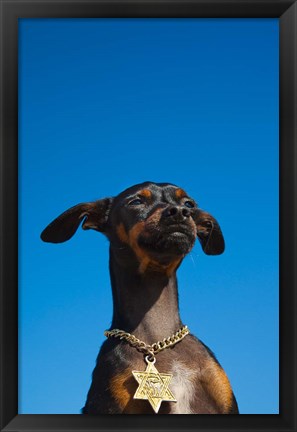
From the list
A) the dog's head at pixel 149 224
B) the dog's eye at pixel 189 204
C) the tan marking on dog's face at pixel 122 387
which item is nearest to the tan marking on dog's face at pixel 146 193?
the dog's head at pixel 149 224

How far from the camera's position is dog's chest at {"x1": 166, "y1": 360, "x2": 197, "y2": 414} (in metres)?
11.0

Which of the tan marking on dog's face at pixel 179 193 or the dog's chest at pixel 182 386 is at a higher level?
the tan marking on dog's face at pixel 179 193

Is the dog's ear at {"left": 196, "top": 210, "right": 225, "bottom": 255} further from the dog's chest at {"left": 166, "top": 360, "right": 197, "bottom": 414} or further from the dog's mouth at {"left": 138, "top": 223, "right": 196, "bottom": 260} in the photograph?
the dog's chest at {"left": 166, "top": 360, "right": 197, "bottom": 414}

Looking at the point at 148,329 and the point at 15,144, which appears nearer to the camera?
the point at 15,144

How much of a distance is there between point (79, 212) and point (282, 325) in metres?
2.22

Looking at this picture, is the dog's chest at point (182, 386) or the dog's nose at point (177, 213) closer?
the dog's chest at point (182, 386)

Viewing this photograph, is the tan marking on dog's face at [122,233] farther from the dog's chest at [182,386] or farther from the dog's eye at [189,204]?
the dog's chest at [182,386]

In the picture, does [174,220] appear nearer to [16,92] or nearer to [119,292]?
[119,292]

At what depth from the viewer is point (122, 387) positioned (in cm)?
1098

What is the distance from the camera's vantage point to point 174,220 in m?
11.1

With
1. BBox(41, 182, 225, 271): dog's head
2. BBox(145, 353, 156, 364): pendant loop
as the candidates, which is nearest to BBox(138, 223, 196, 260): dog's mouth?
BBox(41, 182, 225, 271): dog's head

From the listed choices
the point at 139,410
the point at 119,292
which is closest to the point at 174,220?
the point at 119,292

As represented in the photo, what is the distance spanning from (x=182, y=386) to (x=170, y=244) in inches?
46.4

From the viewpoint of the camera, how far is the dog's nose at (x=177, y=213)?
1116 centimetres
